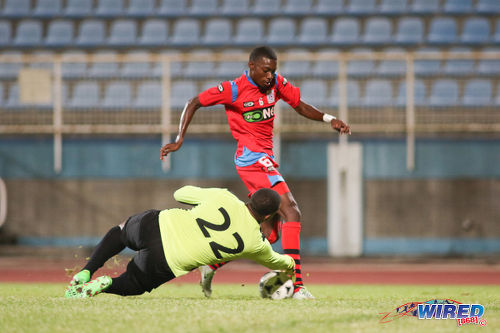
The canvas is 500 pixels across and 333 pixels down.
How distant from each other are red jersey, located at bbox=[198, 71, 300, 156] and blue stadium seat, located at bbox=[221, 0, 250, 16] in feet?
31.5

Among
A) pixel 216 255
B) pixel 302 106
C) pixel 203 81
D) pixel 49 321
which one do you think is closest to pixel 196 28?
pixel 203 81

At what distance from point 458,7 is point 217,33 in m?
5.45

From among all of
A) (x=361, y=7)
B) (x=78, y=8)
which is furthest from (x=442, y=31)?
(x=78, y=8)

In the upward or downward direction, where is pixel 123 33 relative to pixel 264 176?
upward

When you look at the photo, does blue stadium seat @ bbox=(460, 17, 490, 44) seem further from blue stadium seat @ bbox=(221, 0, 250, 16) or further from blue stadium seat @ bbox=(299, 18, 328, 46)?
blue stadium seat @ bbox=(221, 0, 250, 16)

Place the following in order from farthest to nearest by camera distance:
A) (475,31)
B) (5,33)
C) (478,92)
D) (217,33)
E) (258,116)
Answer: (5,33), (217,33), (475,31), (478,92), (258,116)

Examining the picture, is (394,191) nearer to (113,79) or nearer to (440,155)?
(440,155)

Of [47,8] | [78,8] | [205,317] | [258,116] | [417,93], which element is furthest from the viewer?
[47,8]

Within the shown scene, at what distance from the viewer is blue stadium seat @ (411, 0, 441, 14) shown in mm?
15469

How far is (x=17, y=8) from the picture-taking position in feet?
54.0

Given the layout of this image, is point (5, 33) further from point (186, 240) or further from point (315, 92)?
point (186, 240)

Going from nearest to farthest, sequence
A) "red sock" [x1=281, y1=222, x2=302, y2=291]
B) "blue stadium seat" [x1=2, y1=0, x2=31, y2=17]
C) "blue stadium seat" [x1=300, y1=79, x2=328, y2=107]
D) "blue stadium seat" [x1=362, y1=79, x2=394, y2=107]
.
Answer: "red sock" [x1=281, y1=222, x2=302, y2=291], "blue stadium seat" [x1=300, y1=79, x2=328, y2=107], "blue stadium seat" [x1=362, y1=79, x2=394, y2=107], "blue stadium seat" [x1=2, y1=0, x2=31, y2=17]

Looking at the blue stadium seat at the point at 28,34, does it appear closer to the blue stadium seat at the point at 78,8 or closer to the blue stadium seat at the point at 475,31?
the blue stadium seat at the point at 78,8

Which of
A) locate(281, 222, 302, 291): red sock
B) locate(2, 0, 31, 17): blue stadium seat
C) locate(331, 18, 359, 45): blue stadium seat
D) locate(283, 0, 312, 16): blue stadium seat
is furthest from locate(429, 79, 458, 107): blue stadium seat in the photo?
locate(2, 0, 31, 17): blue stadium seat
